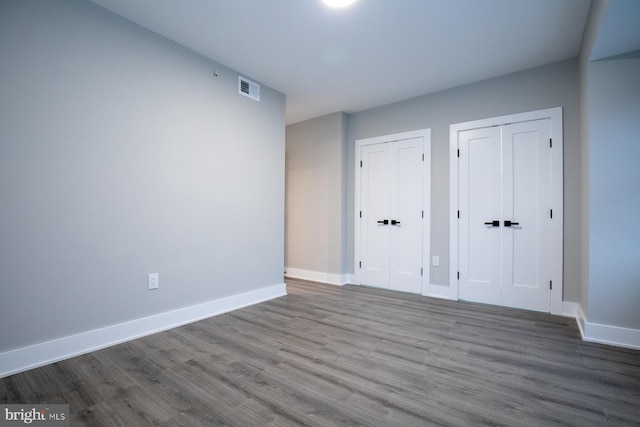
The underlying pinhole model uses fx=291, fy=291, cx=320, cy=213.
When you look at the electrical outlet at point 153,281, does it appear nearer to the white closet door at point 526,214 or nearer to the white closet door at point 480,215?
the white closet door at point 480,215

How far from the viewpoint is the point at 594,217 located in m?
2.32

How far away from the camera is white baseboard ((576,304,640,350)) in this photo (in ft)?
7.18

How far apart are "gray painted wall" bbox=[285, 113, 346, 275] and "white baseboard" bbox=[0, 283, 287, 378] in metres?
1.55

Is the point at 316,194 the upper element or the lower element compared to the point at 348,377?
upper

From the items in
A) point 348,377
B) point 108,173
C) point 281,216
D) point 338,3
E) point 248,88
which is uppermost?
point 338,3

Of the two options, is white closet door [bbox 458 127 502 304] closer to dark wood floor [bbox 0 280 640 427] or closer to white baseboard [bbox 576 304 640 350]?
dark wood floor [bbox 0 280 640 427]

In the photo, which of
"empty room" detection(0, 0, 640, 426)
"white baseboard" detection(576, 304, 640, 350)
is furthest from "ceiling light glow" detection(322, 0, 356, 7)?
"white baseboard" detection(576, 304, 640, 350)

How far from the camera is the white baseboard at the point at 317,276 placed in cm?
435

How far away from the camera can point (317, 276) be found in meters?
4.56

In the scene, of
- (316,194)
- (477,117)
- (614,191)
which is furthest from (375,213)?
(614,191)

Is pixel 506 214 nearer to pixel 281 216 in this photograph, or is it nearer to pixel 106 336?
pixel 281 216

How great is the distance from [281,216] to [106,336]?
2.10 metres

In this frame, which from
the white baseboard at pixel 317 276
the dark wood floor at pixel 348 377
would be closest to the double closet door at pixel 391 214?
the white baseboard at pixel 317 276

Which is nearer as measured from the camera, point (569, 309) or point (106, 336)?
point (106, 336)
